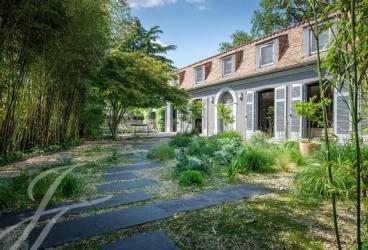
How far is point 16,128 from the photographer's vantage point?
4.86 metres

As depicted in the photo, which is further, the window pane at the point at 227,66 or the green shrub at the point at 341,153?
the window pane at the point at 227,66

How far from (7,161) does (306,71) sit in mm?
8807

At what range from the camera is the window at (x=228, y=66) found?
1135cm

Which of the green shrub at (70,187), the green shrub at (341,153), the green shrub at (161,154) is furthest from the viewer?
the green shrub at (161,154)

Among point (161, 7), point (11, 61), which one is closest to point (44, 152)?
point (11, 61)

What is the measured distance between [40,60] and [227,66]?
881 cm

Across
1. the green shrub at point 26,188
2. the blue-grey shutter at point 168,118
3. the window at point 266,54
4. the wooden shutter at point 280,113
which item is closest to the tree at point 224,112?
the wooden shutter at point 280,113

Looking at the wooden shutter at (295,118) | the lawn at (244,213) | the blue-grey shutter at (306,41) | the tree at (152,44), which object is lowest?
the lawn at (244,213)

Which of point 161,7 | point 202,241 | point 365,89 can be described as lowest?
point 202,241

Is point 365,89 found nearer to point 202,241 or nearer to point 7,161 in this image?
point 202,241

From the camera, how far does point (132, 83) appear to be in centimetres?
869

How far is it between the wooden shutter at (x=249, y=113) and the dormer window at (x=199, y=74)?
3.95 m

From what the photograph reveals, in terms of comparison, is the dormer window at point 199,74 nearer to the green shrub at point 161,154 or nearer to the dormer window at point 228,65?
the dormer window at point 228,65

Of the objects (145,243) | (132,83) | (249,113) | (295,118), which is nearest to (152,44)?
(132,83)
